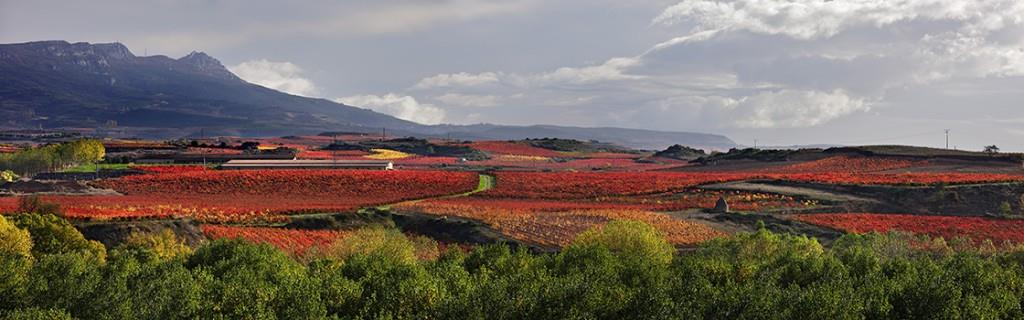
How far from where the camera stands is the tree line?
121375mm

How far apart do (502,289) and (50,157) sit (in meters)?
121

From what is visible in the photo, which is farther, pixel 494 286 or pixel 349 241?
pixel 349 241

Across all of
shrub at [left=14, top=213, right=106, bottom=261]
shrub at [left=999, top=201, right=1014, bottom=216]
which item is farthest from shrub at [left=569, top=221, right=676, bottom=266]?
shrub at [left=999, top=201, right=1014, bottom=216]

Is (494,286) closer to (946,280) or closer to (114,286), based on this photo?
(114,286)

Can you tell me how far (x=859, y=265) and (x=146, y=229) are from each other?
4523 cm

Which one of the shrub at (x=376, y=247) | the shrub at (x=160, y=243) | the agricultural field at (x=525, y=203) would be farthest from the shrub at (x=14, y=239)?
the shrub at (x=376, y=247)

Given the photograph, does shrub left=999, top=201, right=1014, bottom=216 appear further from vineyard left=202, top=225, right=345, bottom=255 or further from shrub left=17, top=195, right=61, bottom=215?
shrub left=17, top=195, right=61, bottom=215

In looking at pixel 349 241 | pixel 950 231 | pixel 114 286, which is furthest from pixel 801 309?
pixel 950 231

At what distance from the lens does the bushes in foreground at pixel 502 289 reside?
2588 cm

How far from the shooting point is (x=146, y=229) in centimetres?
5312

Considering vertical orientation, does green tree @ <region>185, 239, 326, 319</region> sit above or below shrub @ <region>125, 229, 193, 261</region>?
above

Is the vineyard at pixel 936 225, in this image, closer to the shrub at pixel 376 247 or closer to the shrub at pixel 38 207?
the shrub at pixel 376 247

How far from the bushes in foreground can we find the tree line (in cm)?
9536

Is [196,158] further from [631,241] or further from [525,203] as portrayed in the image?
[631,241]
